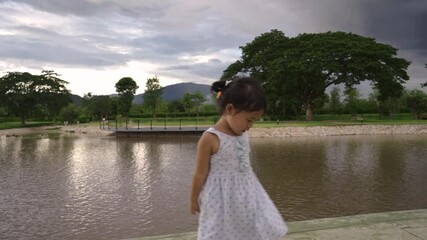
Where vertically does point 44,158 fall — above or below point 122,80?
below

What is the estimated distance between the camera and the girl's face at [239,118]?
8.42 feet

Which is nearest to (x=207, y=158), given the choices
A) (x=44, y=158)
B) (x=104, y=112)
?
(x=44, y=158)

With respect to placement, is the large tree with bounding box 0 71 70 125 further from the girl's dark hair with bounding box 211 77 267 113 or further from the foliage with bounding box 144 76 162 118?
the girl's dark hair with bounding box 211 77 267 113

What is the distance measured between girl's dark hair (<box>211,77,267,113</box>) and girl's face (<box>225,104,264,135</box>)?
29 millimetres

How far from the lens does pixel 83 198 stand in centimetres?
971

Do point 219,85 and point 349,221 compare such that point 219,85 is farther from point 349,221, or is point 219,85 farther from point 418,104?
point 418,104

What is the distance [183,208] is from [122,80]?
6406 cm

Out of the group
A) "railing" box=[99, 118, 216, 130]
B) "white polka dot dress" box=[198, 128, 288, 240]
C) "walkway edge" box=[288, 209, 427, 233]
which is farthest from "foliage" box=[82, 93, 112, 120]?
"white polka dot dress" box=[198, 128, 288, 240]

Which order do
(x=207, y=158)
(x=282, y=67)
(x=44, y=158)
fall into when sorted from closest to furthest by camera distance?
(x=207, y=158) → (x=44, y=158) → (x=282, y=67)

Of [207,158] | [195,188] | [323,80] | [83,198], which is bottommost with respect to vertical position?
[83,198]

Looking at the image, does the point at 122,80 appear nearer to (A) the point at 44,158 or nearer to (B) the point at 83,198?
(A) the point at 44,158

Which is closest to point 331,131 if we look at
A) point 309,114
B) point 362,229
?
point 309,114

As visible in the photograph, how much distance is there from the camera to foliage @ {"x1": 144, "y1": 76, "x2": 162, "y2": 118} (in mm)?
56844

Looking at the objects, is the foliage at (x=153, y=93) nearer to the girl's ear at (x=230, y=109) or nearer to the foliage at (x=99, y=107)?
the foliage at (x=99, y=107)
